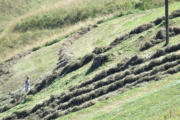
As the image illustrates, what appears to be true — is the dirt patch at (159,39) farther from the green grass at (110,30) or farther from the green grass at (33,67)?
the green grass at (33,67)

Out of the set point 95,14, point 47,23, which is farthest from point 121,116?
point 47,23

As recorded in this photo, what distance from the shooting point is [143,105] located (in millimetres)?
22672

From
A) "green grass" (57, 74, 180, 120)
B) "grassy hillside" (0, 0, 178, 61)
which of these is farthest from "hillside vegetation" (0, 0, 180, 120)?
"grassy hillside" (0, 0, 178, 61)

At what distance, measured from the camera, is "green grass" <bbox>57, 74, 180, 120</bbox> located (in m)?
20.6

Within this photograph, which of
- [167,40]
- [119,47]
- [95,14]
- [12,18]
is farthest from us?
[12,18]

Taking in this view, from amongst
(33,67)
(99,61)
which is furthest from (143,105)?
(33,67)

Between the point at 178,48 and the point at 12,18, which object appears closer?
the point at 178,48

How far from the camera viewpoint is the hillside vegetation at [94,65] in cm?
2646

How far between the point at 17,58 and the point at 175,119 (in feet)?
170

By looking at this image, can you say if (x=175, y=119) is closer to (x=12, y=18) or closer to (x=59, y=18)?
(x=59, y=18)

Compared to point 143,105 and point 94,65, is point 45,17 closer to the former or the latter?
point 94,65

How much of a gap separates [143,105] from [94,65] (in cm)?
1896

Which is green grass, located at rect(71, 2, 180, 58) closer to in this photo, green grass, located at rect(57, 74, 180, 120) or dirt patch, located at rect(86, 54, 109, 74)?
dirt patch, located at rect(86, 54, 109, 74)

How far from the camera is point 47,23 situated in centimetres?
8300
